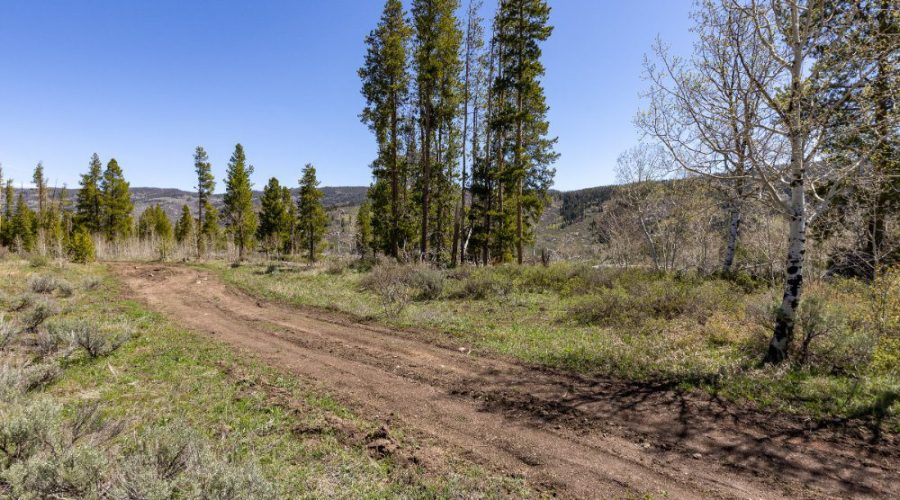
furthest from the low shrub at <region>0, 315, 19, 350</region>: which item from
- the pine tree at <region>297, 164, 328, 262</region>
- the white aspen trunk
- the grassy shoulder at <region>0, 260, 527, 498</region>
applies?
the pine tree at <region>297, 164, 328, 262</region>

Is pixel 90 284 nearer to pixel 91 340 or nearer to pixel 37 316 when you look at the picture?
pixel 37 316

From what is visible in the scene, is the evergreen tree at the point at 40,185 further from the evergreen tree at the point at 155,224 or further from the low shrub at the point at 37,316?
the low shrub at the point at 37,316

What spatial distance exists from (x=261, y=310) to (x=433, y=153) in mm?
17733

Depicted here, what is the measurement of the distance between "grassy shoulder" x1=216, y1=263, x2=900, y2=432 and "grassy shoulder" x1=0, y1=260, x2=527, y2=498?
177 inches

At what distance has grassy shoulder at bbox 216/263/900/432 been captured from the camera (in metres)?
6.71

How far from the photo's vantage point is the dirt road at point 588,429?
4.35m

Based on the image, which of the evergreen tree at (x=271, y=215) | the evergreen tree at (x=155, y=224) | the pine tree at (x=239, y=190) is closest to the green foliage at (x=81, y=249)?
the pine tree at (x=239, y=190)

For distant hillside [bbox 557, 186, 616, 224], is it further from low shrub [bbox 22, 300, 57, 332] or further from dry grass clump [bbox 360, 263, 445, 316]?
low shrub [bbox 22, 300, 57, 332]

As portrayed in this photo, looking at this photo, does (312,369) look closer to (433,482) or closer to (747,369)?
(433,482)

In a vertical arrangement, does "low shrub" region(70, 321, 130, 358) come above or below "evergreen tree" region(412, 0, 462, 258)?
below

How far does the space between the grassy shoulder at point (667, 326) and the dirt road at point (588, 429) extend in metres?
0.91

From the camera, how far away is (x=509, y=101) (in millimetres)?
25219

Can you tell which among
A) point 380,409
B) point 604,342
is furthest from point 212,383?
point 604,342

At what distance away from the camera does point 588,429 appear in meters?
5.53
